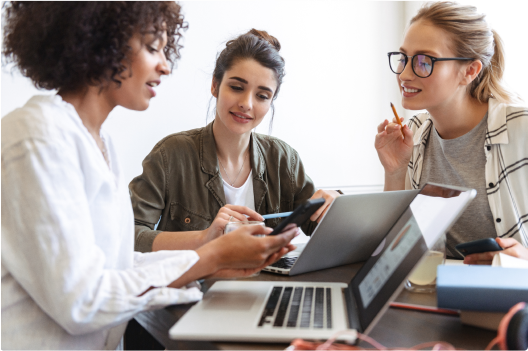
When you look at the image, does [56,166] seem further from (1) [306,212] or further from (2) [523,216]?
(2) [523,216]

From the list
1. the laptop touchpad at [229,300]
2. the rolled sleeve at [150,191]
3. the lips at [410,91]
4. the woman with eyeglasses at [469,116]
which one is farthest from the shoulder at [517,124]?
the rolled sleeve at [150,191]

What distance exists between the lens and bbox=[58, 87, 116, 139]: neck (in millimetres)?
848

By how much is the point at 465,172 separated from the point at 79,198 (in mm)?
1319

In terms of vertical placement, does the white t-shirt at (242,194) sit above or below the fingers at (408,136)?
below

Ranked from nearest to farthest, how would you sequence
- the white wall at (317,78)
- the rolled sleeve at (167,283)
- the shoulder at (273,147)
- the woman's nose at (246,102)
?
the rolled sleeve at (167,283)
the woman's nose at (246,102)
the shoulder at (273,147)
the white wall at (317,78)

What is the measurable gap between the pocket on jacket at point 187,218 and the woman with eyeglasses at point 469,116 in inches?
33.6

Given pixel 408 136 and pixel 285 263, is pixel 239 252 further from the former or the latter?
pixel 408 136

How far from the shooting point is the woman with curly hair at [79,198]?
64 cm

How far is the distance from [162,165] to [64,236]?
35.4 inches

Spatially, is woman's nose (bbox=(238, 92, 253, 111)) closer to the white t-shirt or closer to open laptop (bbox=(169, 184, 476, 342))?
the white t-shirt

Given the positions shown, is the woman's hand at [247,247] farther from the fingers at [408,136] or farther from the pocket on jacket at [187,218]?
the fingers at [408,136]

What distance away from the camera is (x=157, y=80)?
91cm

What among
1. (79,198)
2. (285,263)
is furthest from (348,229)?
(79,198)

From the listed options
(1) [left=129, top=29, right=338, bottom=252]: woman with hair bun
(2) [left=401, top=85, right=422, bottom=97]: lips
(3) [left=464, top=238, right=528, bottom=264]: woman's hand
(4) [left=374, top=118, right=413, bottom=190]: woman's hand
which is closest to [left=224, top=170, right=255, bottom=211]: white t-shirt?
(1) [left=129, top=29, right=338, bottom=252]: woman with hair bun
